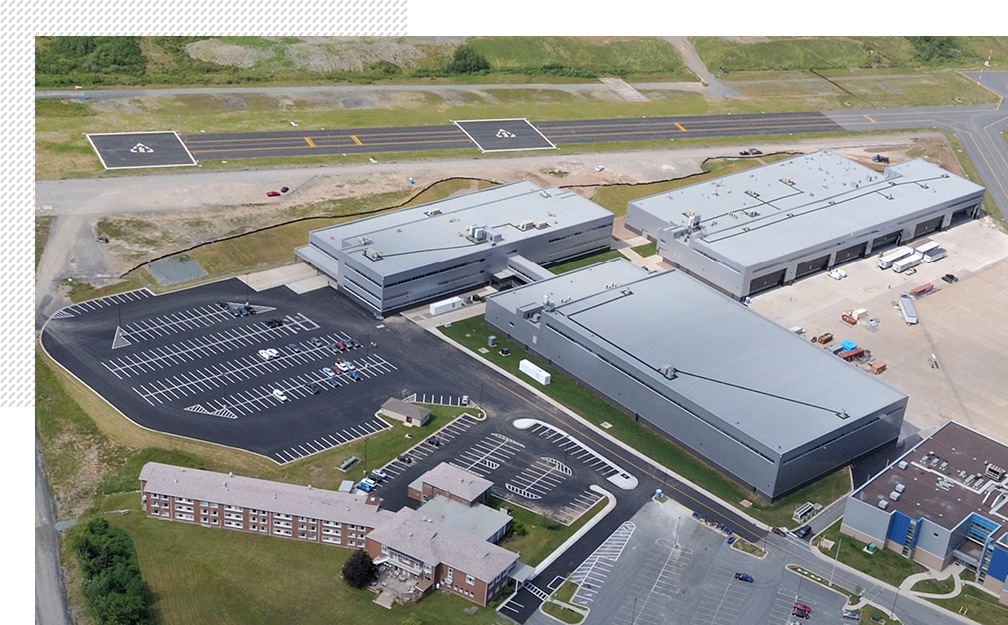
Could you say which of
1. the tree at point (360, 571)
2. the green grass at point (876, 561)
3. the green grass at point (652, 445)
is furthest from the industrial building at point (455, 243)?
the green grass at point (876, 561)

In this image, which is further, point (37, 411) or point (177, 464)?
point (37, 411)

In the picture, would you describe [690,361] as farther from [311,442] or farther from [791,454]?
[311,442]

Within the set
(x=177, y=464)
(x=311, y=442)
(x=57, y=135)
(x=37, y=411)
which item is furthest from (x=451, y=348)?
(x=57, y=135)

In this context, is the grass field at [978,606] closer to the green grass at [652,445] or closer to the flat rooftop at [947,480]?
the flat rooftop at [947,480]

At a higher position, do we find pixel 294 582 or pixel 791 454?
pixel 791 454

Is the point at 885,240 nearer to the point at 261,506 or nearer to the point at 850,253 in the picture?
the point at 850,253

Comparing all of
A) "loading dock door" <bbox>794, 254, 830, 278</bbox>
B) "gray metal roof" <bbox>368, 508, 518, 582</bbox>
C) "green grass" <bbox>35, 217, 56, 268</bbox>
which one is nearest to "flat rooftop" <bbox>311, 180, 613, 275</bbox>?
"loading dock door" <bbox>794, 254, 830, 278</bbox>
